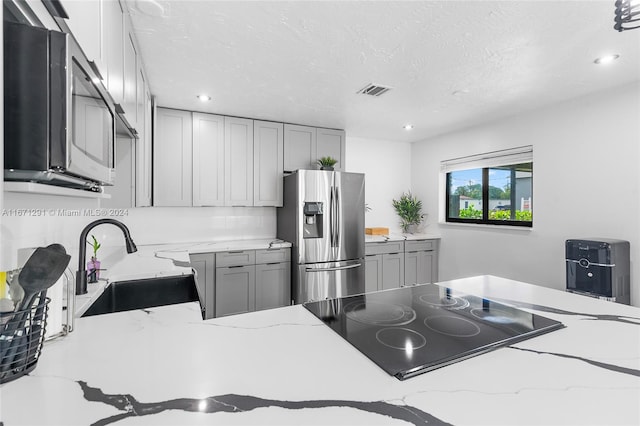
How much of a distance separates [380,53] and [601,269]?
2.37 metres

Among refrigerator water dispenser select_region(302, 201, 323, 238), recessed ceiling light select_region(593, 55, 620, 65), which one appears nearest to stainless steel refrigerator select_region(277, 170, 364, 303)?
refrigerator water dispenser select_region(302, 201, 323, 238)

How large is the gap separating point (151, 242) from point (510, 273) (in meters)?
3.93

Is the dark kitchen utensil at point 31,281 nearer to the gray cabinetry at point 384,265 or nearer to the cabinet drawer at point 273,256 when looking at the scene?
the cabinet drawer at point 273,256

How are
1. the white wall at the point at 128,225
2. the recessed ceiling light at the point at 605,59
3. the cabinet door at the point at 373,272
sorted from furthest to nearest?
the cabinet door at the point at 373,272 < the recessed ceiling light at the point at 605,59 < the white wall at the point at 128,225

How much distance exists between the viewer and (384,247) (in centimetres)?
388

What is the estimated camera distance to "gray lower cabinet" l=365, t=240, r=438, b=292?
3.80 metres

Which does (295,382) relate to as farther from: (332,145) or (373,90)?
(332,145)

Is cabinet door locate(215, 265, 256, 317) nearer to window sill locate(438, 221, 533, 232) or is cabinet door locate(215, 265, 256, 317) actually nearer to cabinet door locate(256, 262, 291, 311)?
cabinet door locate(256, 262, 291, 311)

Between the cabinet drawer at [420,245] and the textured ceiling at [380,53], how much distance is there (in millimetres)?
1749

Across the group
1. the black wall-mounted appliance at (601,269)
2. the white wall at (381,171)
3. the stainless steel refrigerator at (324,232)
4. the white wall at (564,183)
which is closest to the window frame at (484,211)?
the white wall at (564,183)

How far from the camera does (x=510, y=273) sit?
342cm

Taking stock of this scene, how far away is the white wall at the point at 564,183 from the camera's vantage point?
2.51 m

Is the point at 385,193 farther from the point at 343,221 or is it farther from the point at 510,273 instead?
the point at 510,273

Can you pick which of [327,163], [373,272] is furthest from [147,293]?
[373,272]
